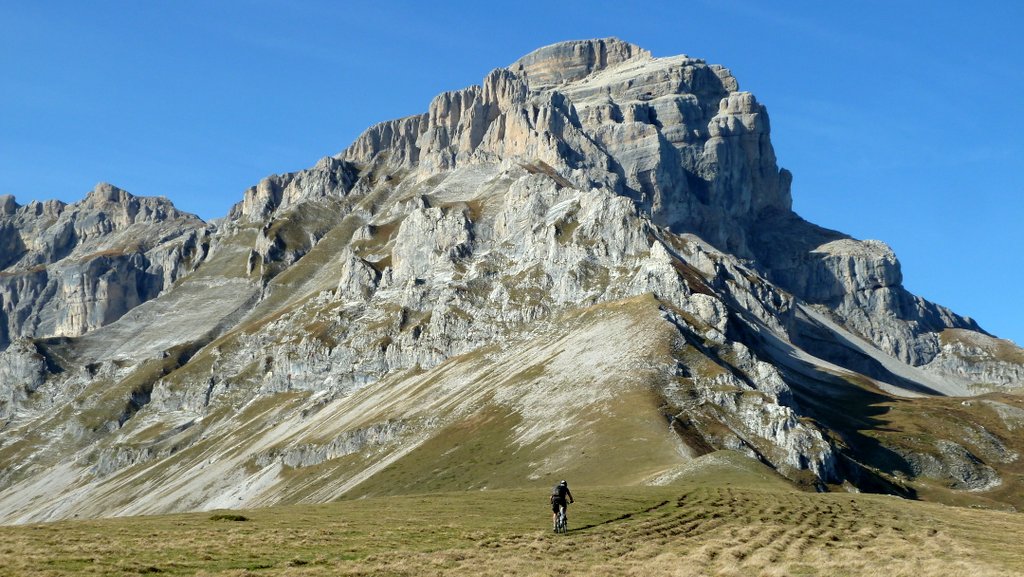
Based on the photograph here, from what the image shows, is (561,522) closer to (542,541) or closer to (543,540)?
(543,540)

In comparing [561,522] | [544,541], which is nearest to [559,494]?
[561,522]

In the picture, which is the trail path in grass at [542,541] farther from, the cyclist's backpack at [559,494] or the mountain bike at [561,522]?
the cyclist's backpack at [559,494]

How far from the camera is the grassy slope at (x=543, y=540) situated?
40719 millimetres

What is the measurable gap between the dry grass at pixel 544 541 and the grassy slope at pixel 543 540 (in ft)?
0.32

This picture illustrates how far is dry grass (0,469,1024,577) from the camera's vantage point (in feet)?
133


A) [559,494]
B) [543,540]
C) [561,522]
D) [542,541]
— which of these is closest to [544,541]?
[542,541]

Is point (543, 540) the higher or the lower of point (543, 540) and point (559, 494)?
the lower

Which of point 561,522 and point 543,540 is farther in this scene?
point 561,522

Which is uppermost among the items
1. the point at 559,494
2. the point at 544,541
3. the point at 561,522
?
the point at 559,494

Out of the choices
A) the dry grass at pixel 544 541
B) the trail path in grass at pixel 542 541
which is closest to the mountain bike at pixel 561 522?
the trail path in grass at pixel 542 541

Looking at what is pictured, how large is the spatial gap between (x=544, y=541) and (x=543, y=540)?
1.35 ft

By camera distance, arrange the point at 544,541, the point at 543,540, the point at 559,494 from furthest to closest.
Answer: the point at 559,494 < the point at 543,540 < the point at 544,541

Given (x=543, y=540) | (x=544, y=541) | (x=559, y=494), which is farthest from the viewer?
(x=559, y=494)

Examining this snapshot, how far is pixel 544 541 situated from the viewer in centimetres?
4750
